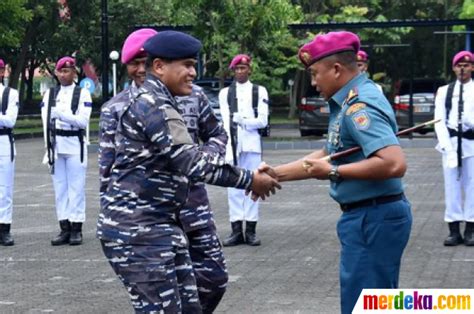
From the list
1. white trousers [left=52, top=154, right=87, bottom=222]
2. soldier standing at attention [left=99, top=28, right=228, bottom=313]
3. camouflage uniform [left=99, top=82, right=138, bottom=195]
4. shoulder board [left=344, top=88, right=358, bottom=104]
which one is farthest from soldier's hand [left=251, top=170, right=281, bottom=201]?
white trousers [left=52, top=154, right=87, bottom=222]

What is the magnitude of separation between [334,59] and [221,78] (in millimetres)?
27119

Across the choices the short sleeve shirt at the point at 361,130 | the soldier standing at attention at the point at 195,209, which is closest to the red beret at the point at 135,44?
the soldier standing at attention at the point at 195,209

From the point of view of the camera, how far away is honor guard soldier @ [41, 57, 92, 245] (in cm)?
1288

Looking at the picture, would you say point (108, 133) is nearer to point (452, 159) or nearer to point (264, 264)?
point (264, 264)

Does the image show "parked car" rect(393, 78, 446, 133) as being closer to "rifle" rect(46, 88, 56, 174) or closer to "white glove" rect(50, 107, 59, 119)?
"rifle" rect(46, 88, 56, 174)

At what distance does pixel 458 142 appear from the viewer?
1250 cm

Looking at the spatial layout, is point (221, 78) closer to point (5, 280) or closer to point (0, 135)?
point (0, 135)

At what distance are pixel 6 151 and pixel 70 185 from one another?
0.89m

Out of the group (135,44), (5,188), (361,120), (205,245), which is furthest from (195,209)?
(5,188)

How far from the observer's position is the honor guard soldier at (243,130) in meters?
12.8

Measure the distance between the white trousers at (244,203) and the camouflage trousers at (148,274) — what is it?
700cm

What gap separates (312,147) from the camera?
3056cm

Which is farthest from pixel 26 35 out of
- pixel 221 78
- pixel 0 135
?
pixel 0 135

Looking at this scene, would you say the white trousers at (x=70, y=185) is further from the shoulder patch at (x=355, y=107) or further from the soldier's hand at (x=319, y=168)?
the shoulder patch at (x=355, y=107)
